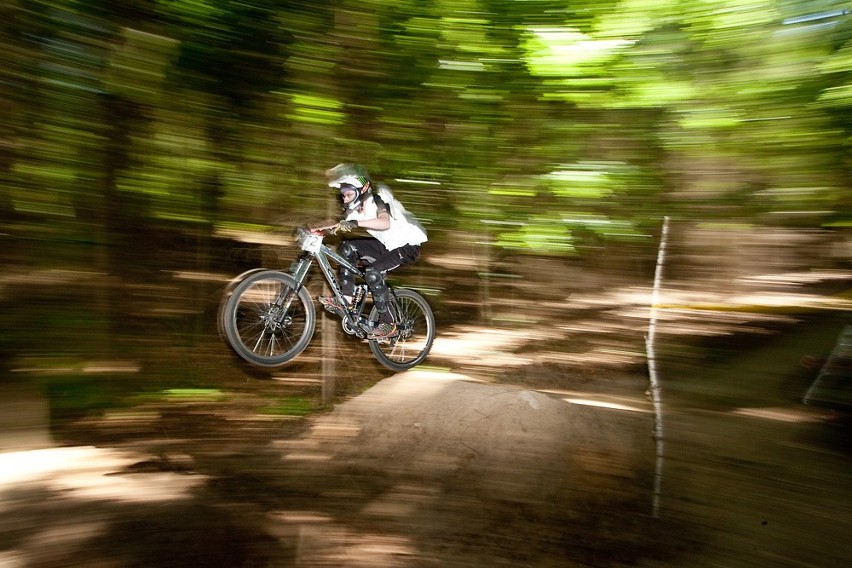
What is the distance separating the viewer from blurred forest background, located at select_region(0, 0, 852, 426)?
3705mm

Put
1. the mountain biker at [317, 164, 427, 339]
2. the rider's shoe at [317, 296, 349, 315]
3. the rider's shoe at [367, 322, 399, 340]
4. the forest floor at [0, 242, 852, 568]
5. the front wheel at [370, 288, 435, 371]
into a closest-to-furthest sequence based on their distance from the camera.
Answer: the forest floor at [0, 242, 852, 568] < the mountain biker at [317, 164, 427, 339] < the rider's shoe at [317, 296, 349, 315] < the rider's shoe at [367, 322, 399, 340] < the front wheel at [370, 288, 435, 371]

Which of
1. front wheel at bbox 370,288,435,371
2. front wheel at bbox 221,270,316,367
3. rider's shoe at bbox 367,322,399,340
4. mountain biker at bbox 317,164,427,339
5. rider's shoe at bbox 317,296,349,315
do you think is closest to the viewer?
front wheel at bbox 221,270,316,367

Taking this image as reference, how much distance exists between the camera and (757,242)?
787 centimetres

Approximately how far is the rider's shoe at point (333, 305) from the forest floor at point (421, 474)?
0.81 meters

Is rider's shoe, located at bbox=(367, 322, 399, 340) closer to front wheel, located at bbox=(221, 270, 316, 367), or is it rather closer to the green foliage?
front wheel, located at bbox=(221, 270, 316, 367)

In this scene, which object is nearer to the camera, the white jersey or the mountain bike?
the mountain bike

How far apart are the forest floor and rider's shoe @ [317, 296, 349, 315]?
0.81 meters

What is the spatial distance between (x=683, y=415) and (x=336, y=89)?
4556 mm

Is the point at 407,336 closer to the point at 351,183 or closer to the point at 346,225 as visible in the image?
the point at 346,225

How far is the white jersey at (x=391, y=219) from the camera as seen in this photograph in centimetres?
369

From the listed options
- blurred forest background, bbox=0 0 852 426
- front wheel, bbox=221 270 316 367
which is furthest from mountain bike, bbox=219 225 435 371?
blurred forest background, bbox=0 0 852 426

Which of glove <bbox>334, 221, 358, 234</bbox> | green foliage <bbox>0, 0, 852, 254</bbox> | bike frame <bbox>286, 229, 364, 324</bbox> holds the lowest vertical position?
bike frame <bbox>286, 229, 364, 324</bbox>

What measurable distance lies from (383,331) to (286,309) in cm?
97

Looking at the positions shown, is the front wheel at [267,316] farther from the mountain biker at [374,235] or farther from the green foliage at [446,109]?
the green foliage at [446,109]
